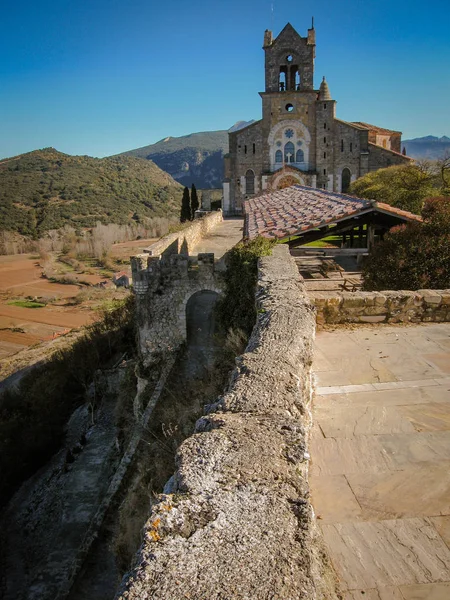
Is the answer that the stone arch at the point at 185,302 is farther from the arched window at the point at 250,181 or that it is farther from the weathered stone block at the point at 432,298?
the arched window at the point at 250,181

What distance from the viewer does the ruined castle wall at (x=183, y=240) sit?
1505cm

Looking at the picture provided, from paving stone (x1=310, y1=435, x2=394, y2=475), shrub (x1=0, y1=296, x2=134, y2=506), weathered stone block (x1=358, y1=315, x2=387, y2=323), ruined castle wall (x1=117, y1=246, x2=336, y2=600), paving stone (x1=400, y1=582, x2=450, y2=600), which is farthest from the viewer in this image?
shrub (x1=0, y1=296, x2=134, y2=506)

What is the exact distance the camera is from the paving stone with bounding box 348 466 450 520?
9.46 feet

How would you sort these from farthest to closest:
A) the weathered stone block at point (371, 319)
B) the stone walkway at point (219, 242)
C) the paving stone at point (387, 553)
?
the stone walkway at point (219, 242) → the weathered stone block at point (371, 319) → the paving stone at point (387, 553)

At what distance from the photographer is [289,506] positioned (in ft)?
6.69

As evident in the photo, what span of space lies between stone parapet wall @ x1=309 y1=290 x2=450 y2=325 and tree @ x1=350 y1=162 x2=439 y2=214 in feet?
39.4

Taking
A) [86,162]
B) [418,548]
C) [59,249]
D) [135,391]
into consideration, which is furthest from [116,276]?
[86,162]

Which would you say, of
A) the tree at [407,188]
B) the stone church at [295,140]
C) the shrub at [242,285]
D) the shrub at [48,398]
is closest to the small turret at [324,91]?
the stone church at [295,140]

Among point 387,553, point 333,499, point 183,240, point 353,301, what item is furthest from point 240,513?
point 183,240

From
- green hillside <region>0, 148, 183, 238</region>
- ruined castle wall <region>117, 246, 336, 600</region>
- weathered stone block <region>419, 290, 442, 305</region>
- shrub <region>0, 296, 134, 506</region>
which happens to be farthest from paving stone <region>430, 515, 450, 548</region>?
green hillside <region>0, 148, 183, 238</region>

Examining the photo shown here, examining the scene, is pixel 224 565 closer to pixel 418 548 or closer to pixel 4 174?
pixel 418 548

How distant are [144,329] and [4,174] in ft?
258

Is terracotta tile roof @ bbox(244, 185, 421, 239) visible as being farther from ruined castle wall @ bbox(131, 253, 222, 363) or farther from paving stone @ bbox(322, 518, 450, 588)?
paving stone @ bbox(322, 518, 450, 588)

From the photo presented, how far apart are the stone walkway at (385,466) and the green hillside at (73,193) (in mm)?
66851
